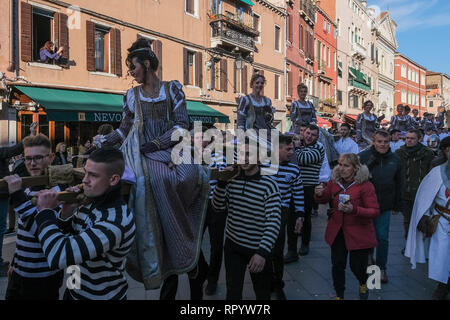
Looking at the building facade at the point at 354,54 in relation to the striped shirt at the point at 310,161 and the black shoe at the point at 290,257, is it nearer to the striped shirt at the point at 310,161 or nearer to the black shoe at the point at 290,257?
the striped shirt at the point at 310,161

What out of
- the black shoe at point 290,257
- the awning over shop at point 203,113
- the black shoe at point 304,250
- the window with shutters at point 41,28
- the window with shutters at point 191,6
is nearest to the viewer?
the black shoe at point 290,257

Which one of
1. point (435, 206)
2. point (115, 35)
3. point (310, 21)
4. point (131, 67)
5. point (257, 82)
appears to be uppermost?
point (310, 21)

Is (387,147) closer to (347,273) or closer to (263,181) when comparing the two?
(347,273)

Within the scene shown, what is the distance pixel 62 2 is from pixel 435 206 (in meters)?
13.6

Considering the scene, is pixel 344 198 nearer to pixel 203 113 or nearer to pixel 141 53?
pixel 141 53

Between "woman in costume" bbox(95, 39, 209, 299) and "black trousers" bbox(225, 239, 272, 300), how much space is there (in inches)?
19.7

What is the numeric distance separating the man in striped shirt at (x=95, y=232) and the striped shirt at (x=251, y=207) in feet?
3.95

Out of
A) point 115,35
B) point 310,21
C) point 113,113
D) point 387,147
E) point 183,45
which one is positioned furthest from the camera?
point 310,21

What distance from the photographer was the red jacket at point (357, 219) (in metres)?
3.90

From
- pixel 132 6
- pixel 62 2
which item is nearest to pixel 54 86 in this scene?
pixel 62 2

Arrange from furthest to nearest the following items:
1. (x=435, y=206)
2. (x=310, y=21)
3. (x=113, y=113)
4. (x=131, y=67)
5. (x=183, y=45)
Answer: (x=310, y=21), (x=183, y=45), (x=113, y=113), (x=435, y=206), (x=131, y=67)

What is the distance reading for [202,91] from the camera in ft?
66.5

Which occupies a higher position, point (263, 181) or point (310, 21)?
point (310, 21)

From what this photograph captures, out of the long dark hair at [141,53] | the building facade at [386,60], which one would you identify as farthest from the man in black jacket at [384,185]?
the building facade at [386,60]
